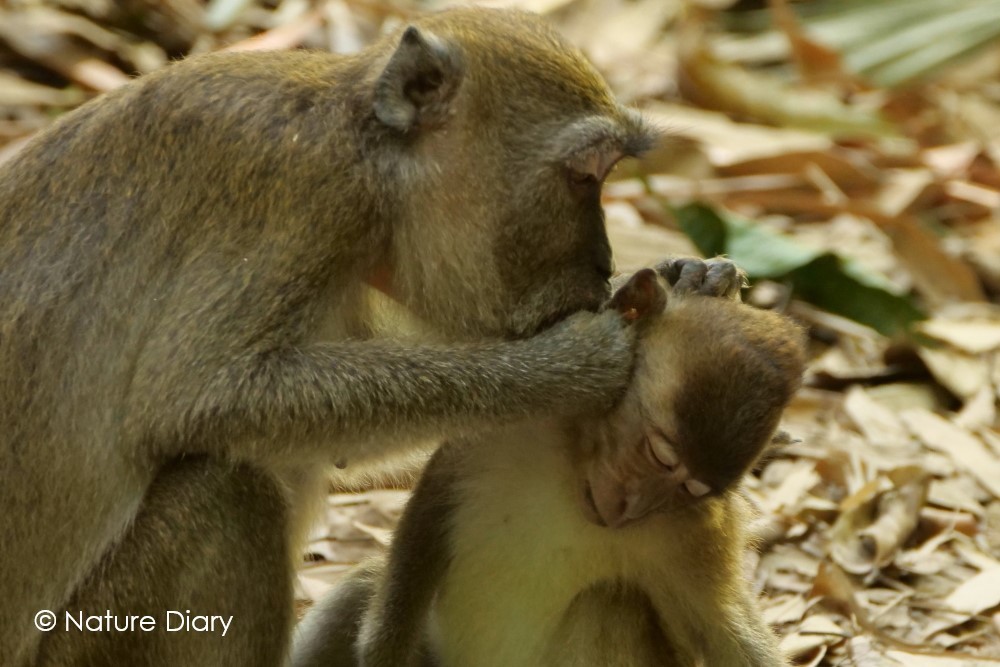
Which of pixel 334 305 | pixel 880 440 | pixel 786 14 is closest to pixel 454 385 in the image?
pixel 334 305

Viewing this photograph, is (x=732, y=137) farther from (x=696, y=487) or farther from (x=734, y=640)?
(x=696, y=487)

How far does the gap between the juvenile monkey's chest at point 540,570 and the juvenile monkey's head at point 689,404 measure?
209mm

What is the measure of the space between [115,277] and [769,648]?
257 centimetres

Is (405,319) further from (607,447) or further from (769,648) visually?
(769,648)

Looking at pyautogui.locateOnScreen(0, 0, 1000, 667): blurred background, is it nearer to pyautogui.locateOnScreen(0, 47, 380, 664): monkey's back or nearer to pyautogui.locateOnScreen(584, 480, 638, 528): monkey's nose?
pyautogui.locateOnScreen(584, 480, 638, 528): monkey's nose

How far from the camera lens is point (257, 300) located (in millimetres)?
4820

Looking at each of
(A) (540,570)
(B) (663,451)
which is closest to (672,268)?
(B) (663,451)

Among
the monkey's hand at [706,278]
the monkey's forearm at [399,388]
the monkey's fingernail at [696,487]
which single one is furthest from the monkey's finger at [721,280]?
the monkey's fingernail at [696,487]

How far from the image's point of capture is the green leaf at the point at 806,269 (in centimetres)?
838

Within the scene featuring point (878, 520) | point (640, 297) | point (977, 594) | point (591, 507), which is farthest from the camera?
point (878, 520)

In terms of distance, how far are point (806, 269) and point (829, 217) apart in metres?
1.83

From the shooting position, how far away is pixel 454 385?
496cm

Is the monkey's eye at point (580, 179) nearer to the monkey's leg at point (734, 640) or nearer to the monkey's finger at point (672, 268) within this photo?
the monkey's finger at point (672, 268)

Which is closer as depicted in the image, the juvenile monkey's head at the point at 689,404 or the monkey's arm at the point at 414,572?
the juvenile monkey's head at the point at 689,404
